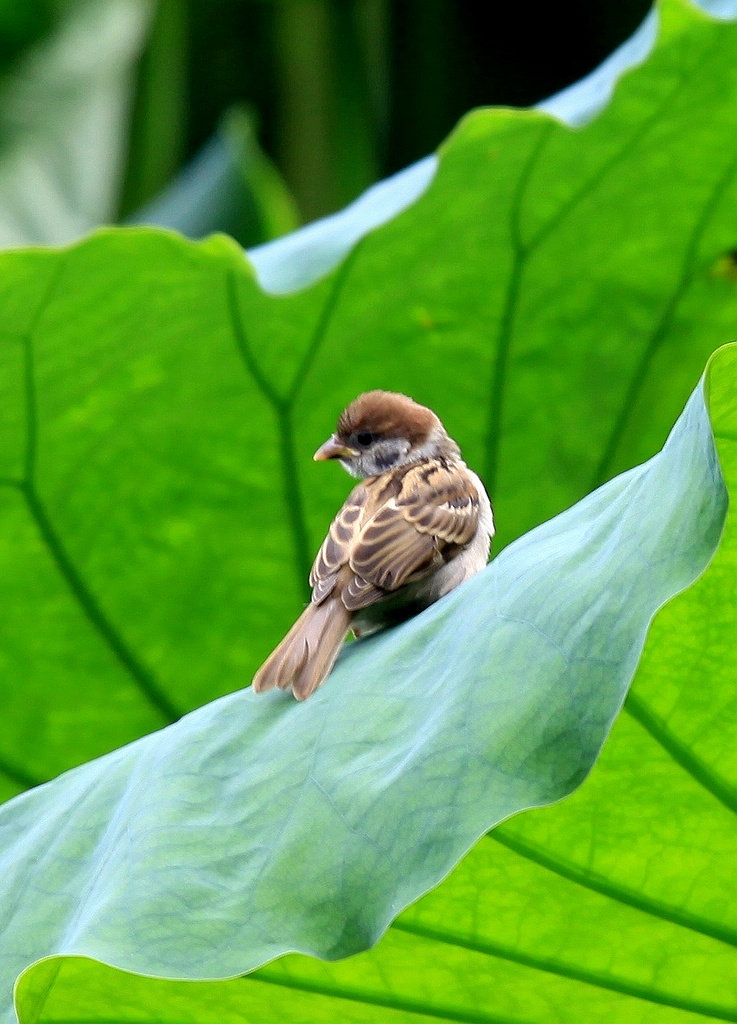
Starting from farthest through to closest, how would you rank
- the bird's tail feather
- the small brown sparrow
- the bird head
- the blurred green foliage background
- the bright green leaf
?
the blurred green foliage background → the bird head → the bright green leaf → the small brown sparrow → the bird's tail feather

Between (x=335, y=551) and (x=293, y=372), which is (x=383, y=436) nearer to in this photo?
(x=293, y=372)

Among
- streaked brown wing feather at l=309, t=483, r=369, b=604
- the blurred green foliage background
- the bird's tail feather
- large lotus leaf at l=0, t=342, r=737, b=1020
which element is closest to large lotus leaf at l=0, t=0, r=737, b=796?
streaked brown wing feather at l=309, t=483, r=369, b=604

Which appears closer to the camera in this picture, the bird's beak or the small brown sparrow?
the small brown sparrow

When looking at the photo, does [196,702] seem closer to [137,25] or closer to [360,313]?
[360,313]

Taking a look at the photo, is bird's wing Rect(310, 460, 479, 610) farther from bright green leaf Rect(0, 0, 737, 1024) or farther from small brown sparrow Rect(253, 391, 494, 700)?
bright green leaf Rect(0, 0, 737, 1024)

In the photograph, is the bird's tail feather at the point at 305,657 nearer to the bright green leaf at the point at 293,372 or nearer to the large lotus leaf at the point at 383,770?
the large lotus leaf at the point at 383,770

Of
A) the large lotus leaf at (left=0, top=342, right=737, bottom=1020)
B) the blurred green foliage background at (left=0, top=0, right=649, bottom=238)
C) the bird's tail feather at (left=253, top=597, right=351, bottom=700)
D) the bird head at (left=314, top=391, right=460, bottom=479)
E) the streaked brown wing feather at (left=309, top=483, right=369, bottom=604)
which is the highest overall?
the large lotus leaf at (left=0, top=342, right=737, bottom=1020)

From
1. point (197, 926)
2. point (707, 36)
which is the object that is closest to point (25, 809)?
point (197, 926)

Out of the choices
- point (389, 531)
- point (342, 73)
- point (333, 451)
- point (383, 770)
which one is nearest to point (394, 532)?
point (389, 531)

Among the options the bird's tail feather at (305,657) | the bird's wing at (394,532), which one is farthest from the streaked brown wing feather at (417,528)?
the bird's tail feather at (305,657)
